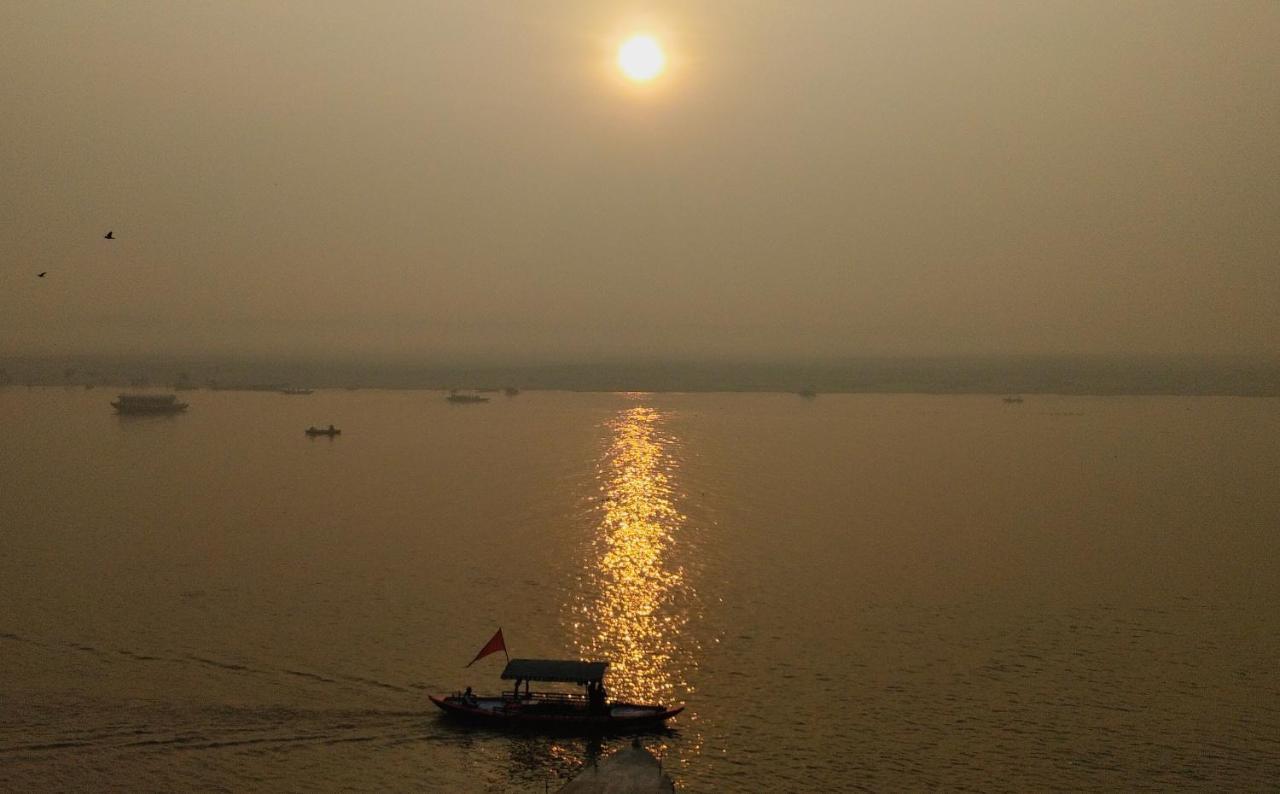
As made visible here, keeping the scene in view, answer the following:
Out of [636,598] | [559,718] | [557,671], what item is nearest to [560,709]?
[559,718]

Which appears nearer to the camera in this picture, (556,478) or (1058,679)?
(1058,679)

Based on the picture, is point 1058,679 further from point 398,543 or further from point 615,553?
point 398,543

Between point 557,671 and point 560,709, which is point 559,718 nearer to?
point 560,709

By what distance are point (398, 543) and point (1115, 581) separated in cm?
4922

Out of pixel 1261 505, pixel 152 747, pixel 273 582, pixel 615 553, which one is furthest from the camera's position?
pixel 1261 505

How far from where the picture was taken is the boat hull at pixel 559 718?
37438 mm

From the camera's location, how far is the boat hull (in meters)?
37.4

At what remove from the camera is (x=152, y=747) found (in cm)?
3497

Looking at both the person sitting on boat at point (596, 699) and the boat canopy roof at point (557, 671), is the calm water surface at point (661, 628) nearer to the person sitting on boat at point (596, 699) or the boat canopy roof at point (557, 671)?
the person sitting on boat at point (596, 699)

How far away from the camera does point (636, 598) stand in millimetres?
Result: 57219

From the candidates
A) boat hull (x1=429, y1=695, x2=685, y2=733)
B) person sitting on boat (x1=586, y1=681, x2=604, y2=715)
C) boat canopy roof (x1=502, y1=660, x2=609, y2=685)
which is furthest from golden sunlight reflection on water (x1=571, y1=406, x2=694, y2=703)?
boat canopy roof (x1=502, y1=660, x2=609, y2=685)

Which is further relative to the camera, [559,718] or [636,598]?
[636,598]

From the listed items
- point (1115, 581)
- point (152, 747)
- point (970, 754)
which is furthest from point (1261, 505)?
point (152, 747)

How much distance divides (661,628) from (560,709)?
45.1ft
